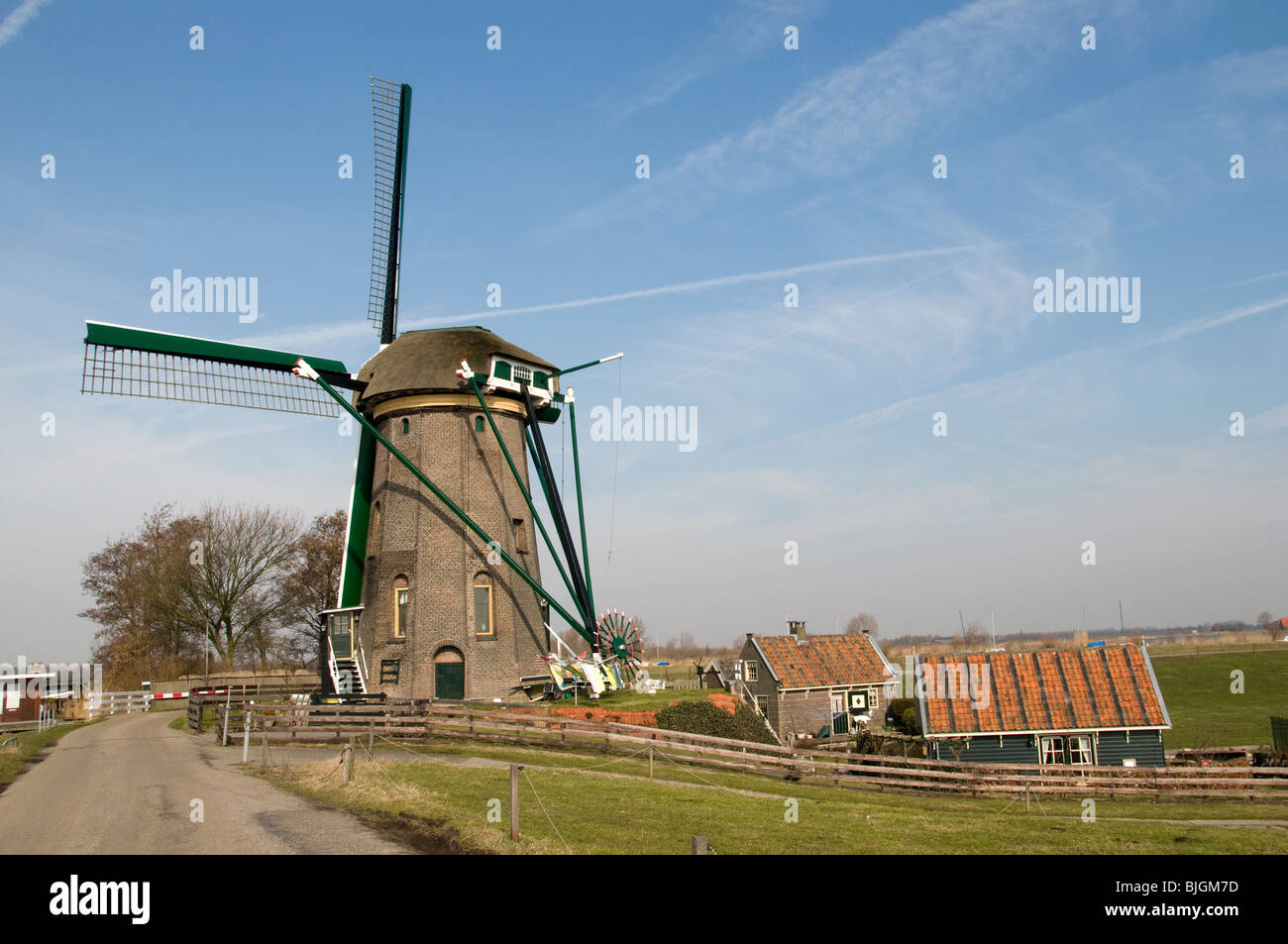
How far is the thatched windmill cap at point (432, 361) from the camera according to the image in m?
31.0

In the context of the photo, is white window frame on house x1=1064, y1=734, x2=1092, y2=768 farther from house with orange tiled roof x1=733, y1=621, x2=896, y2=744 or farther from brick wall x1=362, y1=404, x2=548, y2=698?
brick wall x1=362, y1=404, x2=548, y2=698

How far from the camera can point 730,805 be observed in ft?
55.5

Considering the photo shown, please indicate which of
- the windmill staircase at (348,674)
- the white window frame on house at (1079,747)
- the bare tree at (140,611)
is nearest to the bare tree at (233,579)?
the bare tree at (140,611)

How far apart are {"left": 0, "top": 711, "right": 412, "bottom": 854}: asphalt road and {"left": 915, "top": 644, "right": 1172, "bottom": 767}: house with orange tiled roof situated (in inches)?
832

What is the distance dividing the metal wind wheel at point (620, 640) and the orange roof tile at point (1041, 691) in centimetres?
1045

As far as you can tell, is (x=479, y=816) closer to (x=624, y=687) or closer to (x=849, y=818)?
(x=849, y=818)

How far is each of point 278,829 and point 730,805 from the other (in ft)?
27.2

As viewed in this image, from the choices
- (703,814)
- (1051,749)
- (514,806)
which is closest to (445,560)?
(703,814)

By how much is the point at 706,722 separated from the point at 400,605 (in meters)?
11.4

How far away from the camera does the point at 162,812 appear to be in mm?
13688

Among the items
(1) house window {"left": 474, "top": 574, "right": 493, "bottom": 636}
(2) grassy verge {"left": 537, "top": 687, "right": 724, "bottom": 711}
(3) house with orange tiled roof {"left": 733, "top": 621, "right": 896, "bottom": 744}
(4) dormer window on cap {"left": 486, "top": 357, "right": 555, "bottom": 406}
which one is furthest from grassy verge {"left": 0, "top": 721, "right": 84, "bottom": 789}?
(3) house with orange tiled roof {"left": 733, "top": 621, "right": 896, "bottom": 744}

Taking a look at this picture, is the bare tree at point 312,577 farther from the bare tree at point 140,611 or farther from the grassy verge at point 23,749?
the grassy verge at point 23,749

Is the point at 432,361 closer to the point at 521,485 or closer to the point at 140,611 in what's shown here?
the point at 521,485

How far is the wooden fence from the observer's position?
22.3 m
